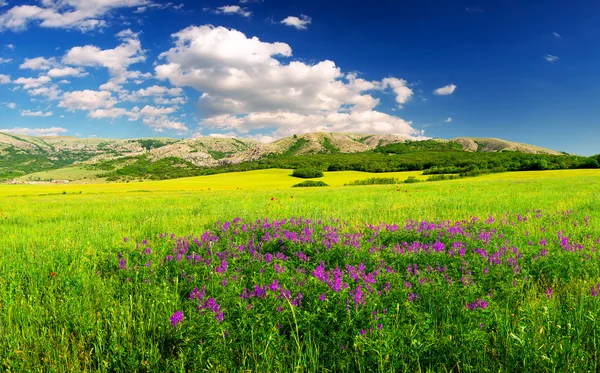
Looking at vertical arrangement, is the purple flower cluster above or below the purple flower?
above

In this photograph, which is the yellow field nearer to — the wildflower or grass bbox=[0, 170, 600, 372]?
grass bbox=[0, 170, 600, 372]

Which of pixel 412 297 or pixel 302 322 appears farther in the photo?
pixel 412 297

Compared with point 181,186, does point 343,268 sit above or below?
above

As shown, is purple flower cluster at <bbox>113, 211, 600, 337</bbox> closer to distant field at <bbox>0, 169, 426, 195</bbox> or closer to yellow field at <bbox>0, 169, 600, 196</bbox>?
yellow field at <bbox>0, 169, 600, 196</bbox>

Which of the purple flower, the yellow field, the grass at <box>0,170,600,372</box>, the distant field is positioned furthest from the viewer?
the distant field

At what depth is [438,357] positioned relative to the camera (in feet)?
8.91

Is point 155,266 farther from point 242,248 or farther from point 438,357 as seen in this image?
point 438,357

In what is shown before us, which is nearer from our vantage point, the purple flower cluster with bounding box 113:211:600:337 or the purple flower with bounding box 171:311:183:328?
the purple flower with bounding box 171:311:183:328

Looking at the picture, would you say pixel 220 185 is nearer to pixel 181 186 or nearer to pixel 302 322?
pixel 181 186

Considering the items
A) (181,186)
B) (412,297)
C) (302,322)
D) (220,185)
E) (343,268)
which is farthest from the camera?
(220,185)

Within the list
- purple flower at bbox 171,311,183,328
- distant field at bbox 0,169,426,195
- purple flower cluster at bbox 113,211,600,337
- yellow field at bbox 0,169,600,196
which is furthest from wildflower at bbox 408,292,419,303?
distant field at bbox 0,169,426,195

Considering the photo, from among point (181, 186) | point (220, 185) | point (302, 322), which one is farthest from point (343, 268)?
point (181, 186)

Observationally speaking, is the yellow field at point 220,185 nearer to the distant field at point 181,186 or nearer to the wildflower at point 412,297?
the distant field at point 181,186

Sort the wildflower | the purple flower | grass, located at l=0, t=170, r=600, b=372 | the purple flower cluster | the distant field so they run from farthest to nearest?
the distant field, the wildflower, the purple flower cluster, the purple flower, grass, located at l=0, t=170, r=600, b=372
